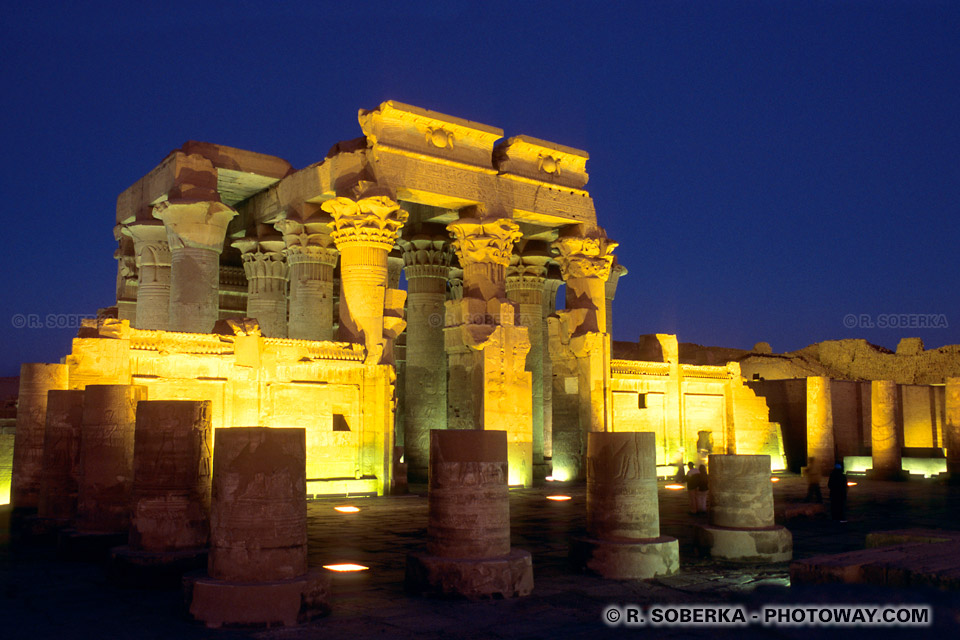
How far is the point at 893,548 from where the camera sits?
7.84 m

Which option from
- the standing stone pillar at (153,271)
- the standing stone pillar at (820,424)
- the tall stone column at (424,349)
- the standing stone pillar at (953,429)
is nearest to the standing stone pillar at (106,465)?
the standing stone pillar at (153,271)

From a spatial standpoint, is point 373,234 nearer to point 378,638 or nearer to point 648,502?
point 648,502

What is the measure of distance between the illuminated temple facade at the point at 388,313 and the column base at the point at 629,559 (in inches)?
339

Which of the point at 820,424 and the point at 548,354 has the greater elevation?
the point at 548,354

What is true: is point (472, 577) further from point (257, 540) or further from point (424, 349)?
point (424, 349)

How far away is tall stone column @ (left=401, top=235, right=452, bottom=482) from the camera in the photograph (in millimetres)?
21219

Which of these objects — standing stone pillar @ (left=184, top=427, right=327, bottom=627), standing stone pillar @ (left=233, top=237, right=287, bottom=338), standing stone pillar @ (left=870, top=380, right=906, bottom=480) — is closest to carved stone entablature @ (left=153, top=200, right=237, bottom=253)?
standing stone pillar @ (left=233, top=237, right=287, bottom=338)

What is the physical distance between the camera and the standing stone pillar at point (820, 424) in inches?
872

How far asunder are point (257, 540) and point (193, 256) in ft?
38.0

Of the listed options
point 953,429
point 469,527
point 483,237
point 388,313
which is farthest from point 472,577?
point 953,429

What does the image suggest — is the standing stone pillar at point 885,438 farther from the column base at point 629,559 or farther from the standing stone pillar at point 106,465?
the standing stone pillar at point 106,465

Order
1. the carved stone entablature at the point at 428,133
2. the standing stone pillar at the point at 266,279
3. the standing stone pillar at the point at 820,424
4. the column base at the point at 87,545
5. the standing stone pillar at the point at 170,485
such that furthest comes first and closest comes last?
the standing stone pillar at the point at 820,424
the standing stone pillar at the point at 266,279
the carved stone entablature at the point at 428,133
the column base at the point at 87,545
the standing stone pillar at the point at 170,485

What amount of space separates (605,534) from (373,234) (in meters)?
9.82

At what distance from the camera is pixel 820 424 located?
22266 millimetres
